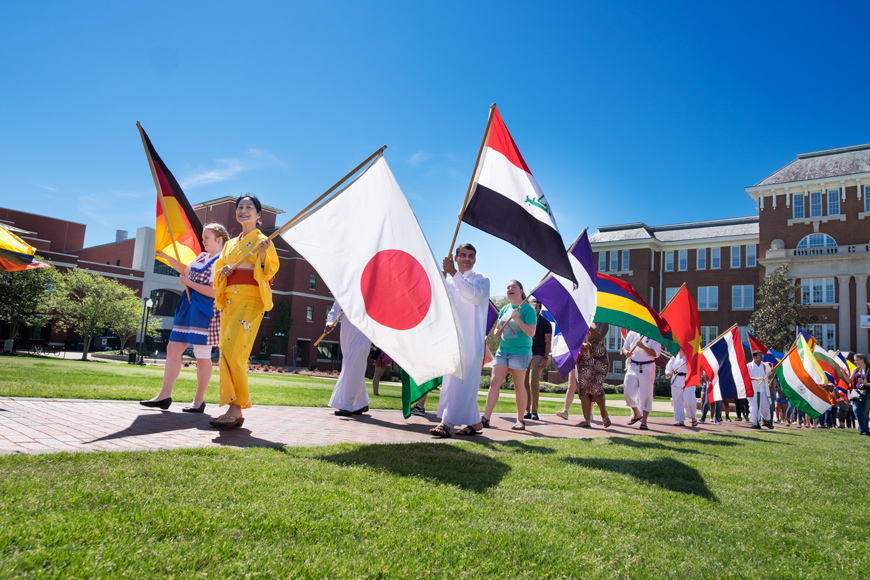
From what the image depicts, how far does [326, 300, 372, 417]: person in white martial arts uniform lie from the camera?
8.09m

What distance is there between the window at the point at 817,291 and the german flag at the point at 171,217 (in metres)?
46.2

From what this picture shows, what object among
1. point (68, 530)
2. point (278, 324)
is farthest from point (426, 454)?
point (278, 324)

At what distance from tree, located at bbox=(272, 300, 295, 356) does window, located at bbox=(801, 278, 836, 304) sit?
150 feet

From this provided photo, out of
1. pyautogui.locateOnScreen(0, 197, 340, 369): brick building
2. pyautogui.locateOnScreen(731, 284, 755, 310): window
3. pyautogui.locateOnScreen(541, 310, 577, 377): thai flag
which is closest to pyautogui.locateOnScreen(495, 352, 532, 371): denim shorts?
pyautogui.locateOnScreen(541, 310, 577, 377): thai flag

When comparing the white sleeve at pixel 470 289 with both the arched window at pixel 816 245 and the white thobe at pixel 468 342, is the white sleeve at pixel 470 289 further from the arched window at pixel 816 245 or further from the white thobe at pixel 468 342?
the arched window at pixel 816 245

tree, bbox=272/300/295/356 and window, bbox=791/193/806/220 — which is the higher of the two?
window, bbox=791/193/806/220

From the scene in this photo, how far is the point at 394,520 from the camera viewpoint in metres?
2.86

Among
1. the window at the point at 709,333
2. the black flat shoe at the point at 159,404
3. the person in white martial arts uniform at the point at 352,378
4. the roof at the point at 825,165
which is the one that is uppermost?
the roof at the point at 825,165

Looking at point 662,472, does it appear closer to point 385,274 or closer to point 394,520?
point 385,274

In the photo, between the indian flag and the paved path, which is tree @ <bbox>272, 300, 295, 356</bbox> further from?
the paved path

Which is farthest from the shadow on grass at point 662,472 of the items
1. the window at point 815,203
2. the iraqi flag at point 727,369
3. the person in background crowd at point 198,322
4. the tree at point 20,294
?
the window at point 815,203

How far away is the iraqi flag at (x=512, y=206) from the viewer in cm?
608

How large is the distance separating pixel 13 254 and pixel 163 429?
3829 millimetres

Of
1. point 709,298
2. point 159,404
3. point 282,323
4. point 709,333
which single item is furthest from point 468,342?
point 282,323
